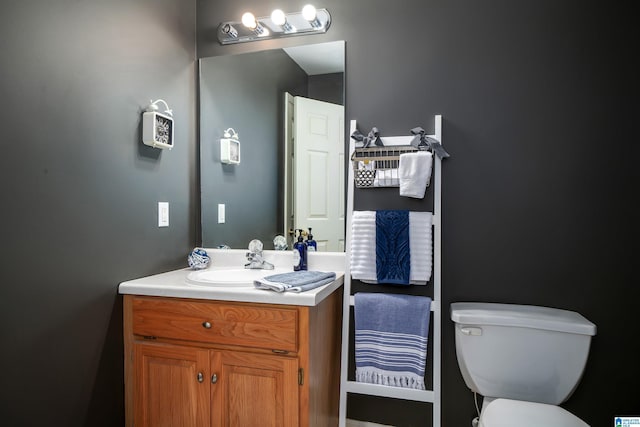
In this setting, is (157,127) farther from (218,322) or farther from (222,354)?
(222,354)

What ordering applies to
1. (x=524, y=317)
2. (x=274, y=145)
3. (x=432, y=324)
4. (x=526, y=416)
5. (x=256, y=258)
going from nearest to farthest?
(x=526, y=416) < (x=524, y=317) < (x=432, y=324) < (x=256, y=258) < (x=274, y=145)

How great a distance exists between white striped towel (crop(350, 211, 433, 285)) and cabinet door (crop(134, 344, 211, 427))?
752 millimetres

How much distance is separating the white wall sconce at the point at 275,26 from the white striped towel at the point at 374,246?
99 cm

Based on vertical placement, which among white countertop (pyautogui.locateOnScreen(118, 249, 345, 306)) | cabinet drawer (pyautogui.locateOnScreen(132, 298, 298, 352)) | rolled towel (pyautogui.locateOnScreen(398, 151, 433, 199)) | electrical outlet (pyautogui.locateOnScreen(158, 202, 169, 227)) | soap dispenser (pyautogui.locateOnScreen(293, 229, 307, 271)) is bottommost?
cabinet drawer (pyautogui.locateOnScreen(132, 298, 298, 352))

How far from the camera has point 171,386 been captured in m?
1.50

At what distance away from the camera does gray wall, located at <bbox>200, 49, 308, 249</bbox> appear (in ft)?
6.58

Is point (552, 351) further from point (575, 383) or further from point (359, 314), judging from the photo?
point (359, 314)

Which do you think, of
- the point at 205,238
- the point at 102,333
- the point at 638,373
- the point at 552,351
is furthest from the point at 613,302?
the point at 102,333

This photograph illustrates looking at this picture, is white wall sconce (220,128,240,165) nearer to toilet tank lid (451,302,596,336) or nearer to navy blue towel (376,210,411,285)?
navy blue towel (376,210,411,285)

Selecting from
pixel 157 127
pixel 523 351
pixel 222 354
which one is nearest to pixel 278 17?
pixel 157 127

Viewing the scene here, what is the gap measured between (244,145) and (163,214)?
569 mm

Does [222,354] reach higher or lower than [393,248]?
lower

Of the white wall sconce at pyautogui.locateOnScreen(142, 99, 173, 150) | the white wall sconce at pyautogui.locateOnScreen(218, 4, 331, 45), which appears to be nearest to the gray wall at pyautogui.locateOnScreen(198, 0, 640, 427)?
the white wall sconce at pyautogui.locateOnScreen(218, 4, 331, 45)

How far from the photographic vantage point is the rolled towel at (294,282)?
4.55 feet
